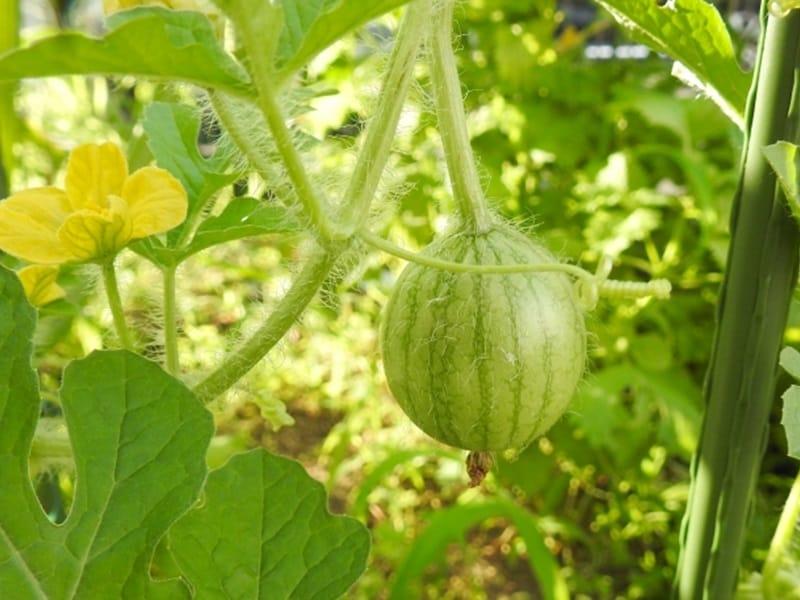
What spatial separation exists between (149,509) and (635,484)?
157 cm

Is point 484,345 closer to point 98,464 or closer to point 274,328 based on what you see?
point 274,328

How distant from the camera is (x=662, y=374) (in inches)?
68.7

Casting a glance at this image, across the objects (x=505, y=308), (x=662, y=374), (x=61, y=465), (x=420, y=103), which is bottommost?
(x=662, y=374)

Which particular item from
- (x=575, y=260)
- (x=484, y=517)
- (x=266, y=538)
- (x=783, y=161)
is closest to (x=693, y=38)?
(x=783, y=161)

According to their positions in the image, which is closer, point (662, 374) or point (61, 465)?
point (61, 465)

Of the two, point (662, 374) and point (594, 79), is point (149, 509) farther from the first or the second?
point (594, 79)

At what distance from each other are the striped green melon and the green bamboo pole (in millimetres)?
119

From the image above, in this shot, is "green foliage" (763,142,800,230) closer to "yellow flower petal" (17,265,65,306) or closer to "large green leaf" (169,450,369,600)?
"large green leaf" (169,450,369,600)

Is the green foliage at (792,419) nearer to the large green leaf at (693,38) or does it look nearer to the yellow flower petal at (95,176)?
the large green leaf at (693,38)

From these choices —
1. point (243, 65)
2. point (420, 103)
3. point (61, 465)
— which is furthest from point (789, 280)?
point (61, 465)

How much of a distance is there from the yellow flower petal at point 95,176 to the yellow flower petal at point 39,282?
0.13m

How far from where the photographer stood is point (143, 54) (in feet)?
1.30

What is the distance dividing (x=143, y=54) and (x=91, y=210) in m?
0.19

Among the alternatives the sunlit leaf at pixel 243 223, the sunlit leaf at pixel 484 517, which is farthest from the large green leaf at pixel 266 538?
the sunlit leaf at pixel 484 517
